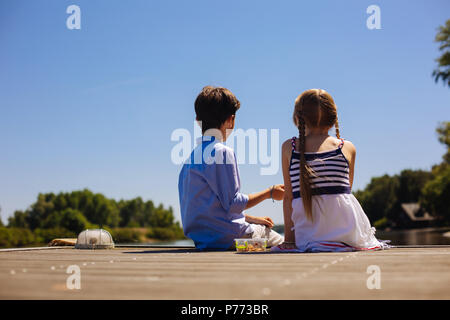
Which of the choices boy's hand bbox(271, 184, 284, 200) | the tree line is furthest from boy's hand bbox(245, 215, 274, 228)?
the tree line

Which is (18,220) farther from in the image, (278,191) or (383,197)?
(278,191)

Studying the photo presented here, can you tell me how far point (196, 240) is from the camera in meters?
3.80

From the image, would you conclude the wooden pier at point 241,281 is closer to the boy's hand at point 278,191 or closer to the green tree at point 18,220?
the boy's hand at point 278,191

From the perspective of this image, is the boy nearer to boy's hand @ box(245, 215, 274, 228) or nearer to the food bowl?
boy's hand @ box(245, 215, 274, 228)

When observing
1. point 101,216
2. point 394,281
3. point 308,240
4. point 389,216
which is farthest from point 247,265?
point 101,216

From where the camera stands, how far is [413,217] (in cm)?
8338

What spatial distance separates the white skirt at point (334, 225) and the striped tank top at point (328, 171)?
0.17 ft

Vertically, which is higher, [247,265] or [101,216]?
[247,265]

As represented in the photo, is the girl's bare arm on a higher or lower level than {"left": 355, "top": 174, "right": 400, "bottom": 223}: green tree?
higher

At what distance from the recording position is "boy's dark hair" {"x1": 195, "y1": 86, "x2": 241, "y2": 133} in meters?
3.77

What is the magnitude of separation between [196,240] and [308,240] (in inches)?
36.9

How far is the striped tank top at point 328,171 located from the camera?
11.2ft

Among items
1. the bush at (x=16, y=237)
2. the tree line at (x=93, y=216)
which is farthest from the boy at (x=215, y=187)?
the tree line at (x=93, y=216)
